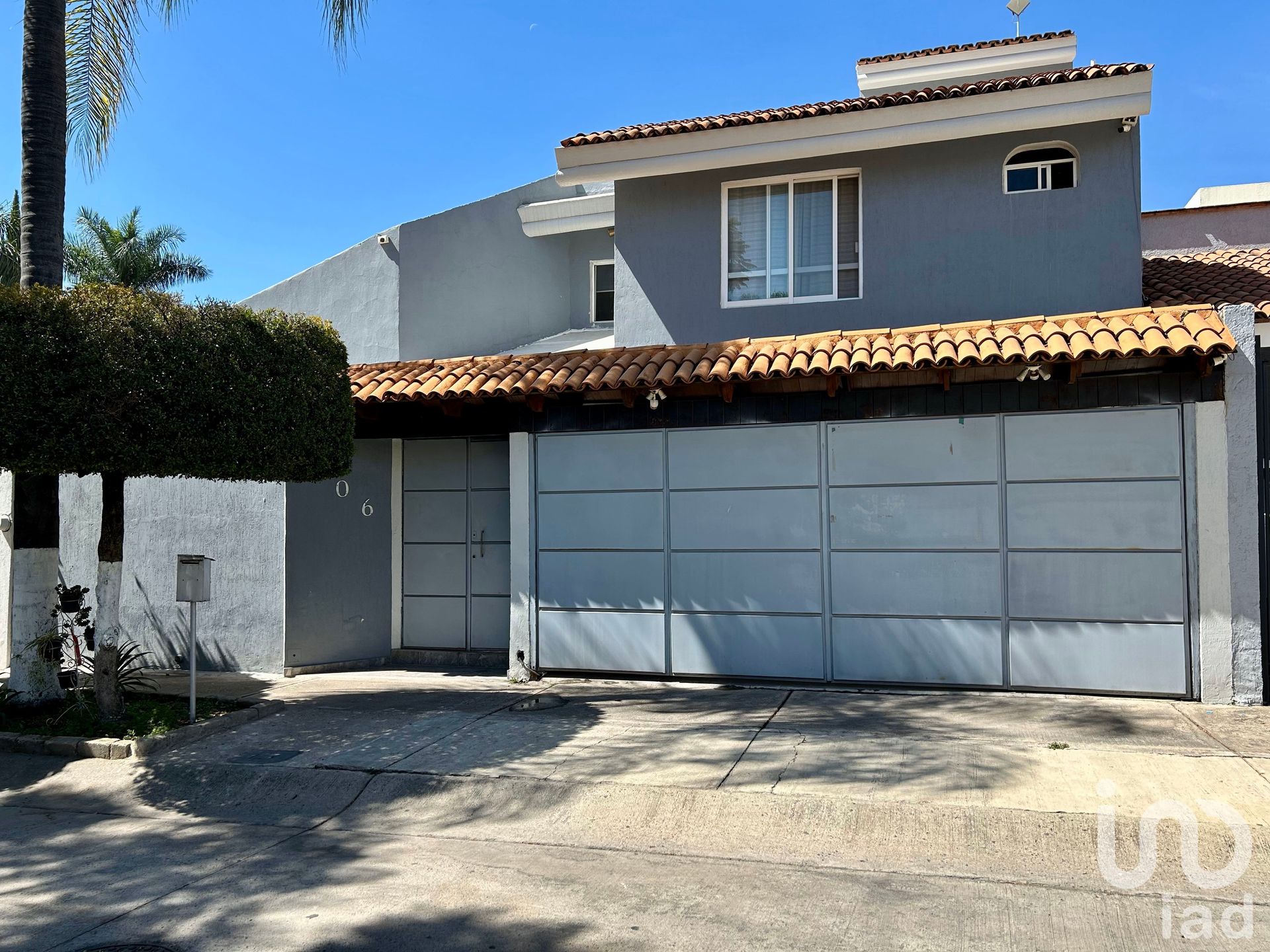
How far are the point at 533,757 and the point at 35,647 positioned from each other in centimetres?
486

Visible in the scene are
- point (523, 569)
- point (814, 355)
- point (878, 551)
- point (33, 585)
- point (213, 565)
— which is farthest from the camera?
point (213, 565)

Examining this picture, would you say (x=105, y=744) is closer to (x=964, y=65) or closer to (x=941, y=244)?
(x=941, y=244)

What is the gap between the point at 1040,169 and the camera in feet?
36.4

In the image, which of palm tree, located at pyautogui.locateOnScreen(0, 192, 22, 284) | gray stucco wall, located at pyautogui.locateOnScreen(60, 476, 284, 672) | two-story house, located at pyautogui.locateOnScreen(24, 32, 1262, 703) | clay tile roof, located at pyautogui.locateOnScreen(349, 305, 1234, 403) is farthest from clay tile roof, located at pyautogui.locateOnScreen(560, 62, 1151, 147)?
palm tree, located at pyautogui.locateOnScreen(0, 192, 22, 284)

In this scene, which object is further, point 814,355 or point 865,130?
point 865,130

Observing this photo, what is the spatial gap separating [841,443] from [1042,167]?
14.1ft

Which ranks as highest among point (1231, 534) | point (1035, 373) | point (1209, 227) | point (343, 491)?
point (1209, 227)

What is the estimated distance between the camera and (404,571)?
1229 cm

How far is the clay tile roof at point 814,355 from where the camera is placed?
840 centimetres

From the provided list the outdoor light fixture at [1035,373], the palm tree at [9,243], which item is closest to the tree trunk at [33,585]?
the outdoor light fixture at [1035,373]

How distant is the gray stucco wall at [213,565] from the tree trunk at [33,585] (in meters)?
2.37

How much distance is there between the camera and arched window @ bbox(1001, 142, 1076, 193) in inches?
433

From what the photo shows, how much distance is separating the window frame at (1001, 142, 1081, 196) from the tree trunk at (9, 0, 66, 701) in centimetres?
973

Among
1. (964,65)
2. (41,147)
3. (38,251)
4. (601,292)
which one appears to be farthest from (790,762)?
(964,65)
